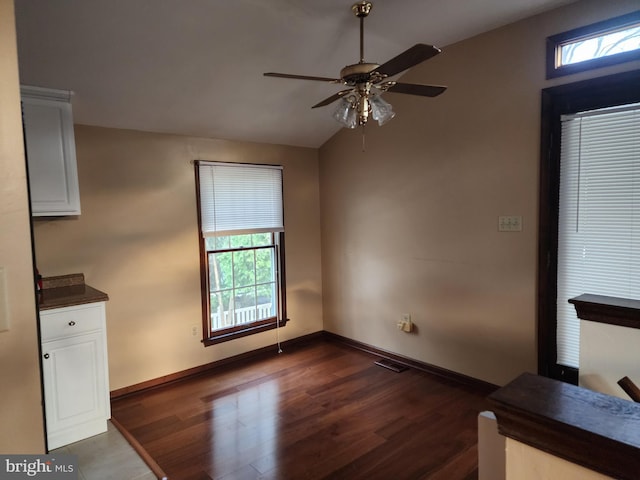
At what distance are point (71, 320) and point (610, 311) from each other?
3045mm

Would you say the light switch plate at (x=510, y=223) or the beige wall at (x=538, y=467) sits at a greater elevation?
the light switch plate at (x=510, y=223)

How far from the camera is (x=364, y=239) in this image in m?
4.25

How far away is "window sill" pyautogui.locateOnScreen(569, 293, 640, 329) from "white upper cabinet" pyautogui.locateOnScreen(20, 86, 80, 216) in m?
3.16

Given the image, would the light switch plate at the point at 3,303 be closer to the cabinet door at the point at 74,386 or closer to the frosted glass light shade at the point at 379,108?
the frosted glass light shade at the point at 379,108

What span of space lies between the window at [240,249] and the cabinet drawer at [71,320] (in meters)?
1.15

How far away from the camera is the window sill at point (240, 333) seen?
153 inches

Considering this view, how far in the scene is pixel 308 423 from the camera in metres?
2.91

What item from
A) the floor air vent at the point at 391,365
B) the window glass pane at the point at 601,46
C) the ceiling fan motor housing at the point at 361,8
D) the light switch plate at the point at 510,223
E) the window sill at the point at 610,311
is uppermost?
the ceiling fan motor housing at the point at 361,8

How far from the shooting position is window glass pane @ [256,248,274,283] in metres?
4.28

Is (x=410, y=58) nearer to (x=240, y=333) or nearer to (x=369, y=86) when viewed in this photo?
(x=369, y=86)

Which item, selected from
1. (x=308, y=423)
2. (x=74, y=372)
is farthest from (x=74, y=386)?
(x=308, y=423)

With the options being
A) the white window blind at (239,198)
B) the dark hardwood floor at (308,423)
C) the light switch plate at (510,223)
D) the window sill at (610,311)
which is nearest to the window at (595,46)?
the light switch plate at (510,223)

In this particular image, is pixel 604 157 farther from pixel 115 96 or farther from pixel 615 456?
pixel 115 96

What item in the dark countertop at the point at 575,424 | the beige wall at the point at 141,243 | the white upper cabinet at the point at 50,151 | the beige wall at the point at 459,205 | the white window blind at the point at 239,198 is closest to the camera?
the dark countertop at the point at 575,424
